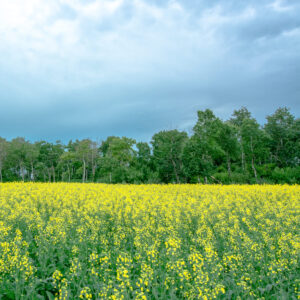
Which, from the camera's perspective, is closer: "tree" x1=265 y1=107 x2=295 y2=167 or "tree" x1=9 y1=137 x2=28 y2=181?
"tree" x1=265 y1=107 x2=295 y2=167

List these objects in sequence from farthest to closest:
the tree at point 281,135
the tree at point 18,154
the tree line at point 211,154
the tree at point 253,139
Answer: the tree at point 18,154 < the tree at point 281,135 < the tree at point 253,139 < the tree line at point 211,154

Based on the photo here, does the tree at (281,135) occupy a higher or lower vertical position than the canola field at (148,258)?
higher

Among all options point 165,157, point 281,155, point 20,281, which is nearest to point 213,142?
point 165,157

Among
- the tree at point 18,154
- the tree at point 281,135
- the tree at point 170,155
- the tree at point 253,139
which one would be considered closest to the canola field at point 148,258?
the tree at point 170,155

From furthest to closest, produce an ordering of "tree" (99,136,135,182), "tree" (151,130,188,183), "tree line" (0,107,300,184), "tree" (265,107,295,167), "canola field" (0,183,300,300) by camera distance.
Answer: "tree" (265,107,295,167), "tree" (99,136,135,182), "tree" (151,130,188,183), "tree line" (0,107,300,184), "canola field" (0,183,300,300)

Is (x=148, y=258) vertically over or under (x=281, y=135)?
under

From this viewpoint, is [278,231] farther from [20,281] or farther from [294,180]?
[294,180]

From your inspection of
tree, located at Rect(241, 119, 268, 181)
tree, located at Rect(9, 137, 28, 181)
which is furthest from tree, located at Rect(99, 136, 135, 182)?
tree, located at Rect(9, 137, 28, 181)

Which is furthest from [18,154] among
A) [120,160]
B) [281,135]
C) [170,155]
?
[281,135]

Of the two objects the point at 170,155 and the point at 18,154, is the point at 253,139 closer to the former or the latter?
the point at 170,155

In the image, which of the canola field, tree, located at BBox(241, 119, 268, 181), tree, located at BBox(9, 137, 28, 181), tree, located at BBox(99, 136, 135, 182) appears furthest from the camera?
tree, located at BBox(9, 137, 28, 181)

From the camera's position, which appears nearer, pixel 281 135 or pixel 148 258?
pixel 148 258

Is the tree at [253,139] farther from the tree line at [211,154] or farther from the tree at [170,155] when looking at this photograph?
the tree at [170,155]

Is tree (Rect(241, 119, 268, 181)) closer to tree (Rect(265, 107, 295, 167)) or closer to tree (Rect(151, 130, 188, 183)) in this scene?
tree (Rect(265, 107, 295, 167))
